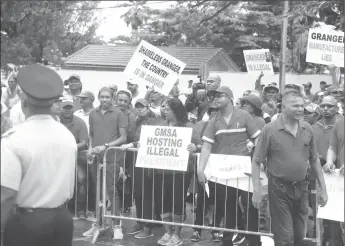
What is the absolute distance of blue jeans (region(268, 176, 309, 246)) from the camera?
6555 millimetres

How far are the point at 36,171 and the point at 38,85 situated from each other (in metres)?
0.60

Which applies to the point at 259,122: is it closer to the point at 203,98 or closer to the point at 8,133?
the point at 203,98

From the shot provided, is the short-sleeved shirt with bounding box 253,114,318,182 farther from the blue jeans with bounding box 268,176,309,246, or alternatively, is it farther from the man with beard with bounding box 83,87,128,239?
the man with beard with bounding box 83,87,128,239

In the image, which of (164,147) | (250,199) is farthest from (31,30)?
(250,199)

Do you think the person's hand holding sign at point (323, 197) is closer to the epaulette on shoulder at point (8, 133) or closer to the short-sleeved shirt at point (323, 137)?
the short-sleeved shirt at point (323, 137)

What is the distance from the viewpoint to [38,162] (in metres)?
4.11

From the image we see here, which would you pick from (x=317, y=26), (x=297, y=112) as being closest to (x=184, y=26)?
(x=317, y=26)

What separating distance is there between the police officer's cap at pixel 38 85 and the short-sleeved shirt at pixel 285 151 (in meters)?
2.86

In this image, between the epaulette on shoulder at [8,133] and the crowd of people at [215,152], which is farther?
the crowd of people at [215,152]

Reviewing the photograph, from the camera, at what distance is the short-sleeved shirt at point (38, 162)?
3.94 meters

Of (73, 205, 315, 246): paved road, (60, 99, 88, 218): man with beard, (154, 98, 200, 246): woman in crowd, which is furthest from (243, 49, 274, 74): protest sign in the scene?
(154, 98, 200, 246): woman in crowd

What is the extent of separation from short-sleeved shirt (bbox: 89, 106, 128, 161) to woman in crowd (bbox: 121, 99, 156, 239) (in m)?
0.31

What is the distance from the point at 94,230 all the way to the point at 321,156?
10.8ft

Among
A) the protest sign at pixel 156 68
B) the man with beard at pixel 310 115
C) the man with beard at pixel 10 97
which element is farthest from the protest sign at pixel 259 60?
the man with beard at pixel 10 97
